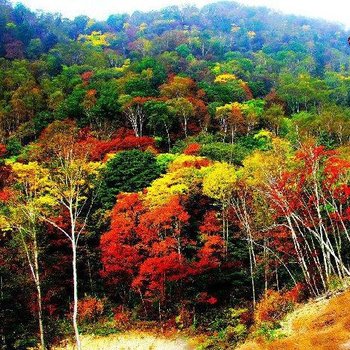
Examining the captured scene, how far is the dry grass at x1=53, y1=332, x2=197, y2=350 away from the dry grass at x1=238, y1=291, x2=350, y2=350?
24.0 feet

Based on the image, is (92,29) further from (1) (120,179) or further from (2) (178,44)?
(1) (120,179)

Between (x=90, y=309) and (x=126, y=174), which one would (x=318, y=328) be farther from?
(x=126, y=174)

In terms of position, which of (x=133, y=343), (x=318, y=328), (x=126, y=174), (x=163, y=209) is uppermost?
(x=126, y=174)

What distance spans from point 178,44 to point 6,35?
42.0 m

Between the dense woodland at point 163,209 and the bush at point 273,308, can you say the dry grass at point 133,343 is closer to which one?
the dense woodland at point 163,209

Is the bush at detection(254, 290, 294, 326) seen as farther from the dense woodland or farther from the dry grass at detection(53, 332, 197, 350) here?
the dry grass at detection(53, 332, 197, 350)

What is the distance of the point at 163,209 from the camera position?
27.2 metres

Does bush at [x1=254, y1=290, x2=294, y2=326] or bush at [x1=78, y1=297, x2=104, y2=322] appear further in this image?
bush at [x1=78, y1=297, x2=104, y2=322]

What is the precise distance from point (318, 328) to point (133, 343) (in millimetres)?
12969

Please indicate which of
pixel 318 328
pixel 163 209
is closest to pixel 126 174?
pixel 163 209

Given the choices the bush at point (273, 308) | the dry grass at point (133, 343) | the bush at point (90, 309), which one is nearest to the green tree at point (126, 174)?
the bush at point (90, 309)

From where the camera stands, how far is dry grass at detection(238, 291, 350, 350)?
13.8 m

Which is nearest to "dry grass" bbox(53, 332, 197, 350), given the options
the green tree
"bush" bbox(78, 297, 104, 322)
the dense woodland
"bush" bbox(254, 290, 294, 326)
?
the dense woodland

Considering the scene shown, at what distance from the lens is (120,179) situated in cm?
3481
